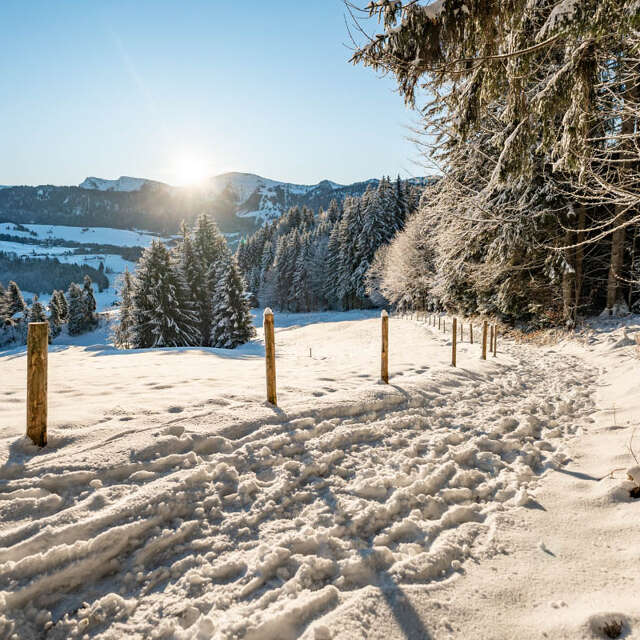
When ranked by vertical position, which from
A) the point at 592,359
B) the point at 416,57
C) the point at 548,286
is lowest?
the point at 592,359

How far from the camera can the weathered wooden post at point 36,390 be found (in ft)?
9.55

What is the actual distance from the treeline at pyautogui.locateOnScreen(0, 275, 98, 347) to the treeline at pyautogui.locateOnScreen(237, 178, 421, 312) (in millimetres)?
31490

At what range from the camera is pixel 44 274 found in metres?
151

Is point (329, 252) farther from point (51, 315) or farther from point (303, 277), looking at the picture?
point (51, 315)

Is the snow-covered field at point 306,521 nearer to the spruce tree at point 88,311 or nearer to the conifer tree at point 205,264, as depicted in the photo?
the conifer tree at point 205,264

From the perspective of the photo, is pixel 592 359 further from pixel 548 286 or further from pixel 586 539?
pixel 586 539

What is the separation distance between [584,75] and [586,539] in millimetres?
4748

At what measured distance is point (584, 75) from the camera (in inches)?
151

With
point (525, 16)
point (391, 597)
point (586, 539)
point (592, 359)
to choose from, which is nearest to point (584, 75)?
point (525, 16)

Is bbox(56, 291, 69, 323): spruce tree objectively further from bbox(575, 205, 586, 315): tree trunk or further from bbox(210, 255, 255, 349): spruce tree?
bbox(575, 205, 586, 315): tree trunk

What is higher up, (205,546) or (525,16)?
(525,16)

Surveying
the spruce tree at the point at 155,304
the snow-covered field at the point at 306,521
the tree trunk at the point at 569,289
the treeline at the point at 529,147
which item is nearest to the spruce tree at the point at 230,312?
the spruce tree at the point at 155,304

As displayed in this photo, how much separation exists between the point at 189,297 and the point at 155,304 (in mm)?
3978

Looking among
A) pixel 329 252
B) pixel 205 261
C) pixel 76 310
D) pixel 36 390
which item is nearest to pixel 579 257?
pixel 36 390
